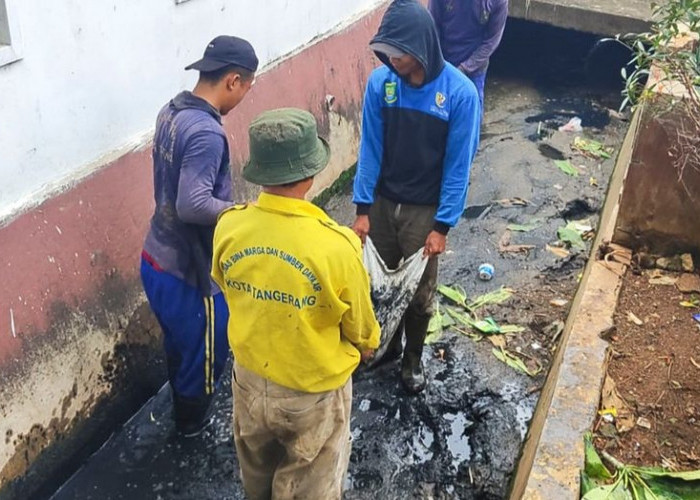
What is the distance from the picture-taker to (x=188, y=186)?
3314 millimetres

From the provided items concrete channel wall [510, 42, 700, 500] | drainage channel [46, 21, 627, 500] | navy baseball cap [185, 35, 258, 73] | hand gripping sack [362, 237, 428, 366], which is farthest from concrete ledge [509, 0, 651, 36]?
navy baseball cap [185, 35, 258, 73]

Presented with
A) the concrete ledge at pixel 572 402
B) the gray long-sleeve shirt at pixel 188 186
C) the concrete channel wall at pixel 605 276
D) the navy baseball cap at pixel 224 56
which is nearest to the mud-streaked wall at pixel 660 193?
the concrete channel wall at pixel 605 276

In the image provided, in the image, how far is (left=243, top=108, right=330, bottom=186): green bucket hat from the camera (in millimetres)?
2584

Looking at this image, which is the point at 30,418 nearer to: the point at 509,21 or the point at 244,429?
the point at 244,429

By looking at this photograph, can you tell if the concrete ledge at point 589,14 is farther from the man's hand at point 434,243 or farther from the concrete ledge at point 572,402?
the man's hand at point 434,243

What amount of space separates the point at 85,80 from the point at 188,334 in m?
1.42

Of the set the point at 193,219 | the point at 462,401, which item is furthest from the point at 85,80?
the point at 462,401

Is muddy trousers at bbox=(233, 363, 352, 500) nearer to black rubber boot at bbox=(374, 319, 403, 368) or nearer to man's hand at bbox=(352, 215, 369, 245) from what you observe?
man's hand at bbox=(352, 215, 369, 245)

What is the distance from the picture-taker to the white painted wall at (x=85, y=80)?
11.0 feet

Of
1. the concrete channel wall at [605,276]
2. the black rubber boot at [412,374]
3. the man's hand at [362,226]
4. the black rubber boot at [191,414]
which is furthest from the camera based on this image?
the black rubber boot at [412,374]

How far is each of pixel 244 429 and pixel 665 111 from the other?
3.08m

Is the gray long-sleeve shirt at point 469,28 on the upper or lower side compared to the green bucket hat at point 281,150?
lower

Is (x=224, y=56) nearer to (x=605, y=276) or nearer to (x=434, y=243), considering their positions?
(x=434, y=243)

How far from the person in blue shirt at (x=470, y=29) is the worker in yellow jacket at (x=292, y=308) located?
159 inches
